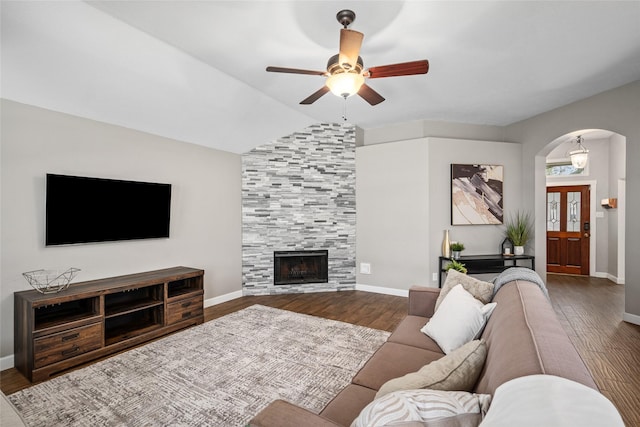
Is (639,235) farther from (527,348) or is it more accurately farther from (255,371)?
(255,371)

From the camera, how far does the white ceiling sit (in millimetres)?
2213

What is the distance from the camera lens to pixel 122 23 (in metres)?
2.34

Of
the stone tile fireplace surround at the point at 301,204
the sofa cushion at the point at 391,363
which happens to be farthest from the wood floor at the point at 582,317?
the sofa cushion at the point at 391,363

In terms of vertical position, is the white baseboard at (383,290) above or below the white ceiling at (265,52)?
below

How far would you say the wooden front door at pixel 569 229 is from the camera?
20.6ft

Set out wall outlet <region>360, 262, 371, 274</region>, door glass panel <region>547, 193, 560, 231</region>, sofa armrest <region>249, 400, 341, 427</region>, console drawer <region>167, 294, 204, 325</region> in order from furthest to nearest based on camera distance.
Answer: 1. door glass panel <region>547, 193, 560, 231</region>
2. wall outlet <region>360, 262, 371, 274</region>
3. console drawer <region>167, 294, 204, 325</region>
4. sofa armrest <region>249, 400, 341, 427</region>

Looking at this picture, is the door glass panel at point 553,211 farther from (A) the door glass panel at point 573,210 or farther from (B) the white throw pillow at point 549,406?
(B) the white throw pillow at point 549,406

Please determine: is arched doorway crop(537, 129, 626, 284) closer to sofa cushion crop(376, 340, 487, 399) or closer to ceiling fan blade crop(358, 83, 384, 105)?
ceiling fan blade crop(358, 83, 384, 105)

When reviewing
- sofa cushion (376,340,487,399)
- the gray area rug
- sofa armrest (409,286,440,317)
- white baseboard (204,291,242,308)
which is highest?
sofa cushion (376,340,487,399)

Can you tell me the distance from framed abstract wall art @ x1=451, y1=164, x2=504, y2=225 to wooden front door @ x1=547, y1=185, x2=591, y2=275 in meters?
2.82

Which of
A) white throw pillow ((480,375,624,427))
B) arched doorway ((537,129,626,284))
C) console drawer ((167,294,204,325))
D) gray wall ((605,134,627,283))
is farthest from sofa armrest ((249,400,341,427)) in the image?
gray wall ((605,134,627,283))

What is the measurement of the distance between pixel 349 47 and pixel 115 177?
9.51 ft

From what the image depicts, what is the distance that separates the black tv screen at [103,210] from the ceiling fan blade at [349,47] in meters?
2.75

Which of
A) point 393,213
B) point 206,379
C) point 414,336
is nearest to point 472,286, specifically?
point 414,336
